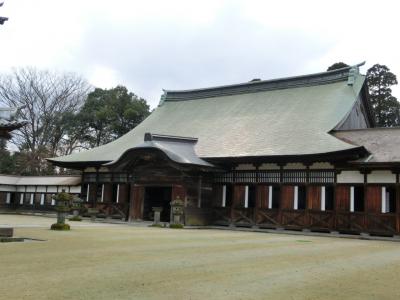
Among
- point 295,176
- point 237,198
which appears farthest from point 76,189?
point 295,176

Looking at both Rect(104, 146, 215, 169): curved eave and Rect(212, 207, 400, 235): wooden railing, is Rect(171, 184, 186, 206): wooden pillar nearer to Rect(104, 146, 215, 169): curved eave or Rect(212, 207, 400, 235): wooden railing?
Rect(104, 146, 215, 169): curved eave

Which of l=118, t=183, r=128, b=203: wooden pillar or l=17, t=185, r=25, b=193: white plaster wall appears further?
l=17, t=185, r=25, b=193: white plaster wall

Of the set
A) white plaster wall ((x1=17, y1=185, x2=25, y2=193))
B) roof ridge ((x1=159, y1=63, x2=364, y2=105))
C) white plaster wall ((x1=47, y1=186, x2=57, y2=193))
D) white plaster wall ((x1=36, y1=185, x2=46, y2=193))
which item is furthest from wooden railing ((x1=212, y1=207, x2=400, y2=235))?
white plaster wall ((x1=17, y1=185, x2=25, y2=193))

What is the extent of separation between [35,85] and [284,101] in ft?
80.8

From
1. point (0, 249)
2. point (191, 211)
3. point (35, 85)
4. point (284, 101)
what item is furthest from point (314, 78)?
point (35, 85)

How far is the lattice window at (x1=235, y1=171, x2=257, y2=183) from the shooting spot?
73.6ft

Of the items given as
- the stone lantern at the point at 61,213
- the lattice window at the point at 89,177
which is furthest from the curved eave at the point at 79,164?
the stone lantern at the point at 61,213

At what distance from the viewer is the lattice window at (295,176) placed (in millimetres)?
20938

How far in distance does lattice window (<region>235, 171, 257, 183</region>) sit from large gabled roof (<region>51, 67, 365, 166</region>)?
1.17 metres

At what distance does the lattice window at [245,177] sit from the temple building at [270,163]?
50mm

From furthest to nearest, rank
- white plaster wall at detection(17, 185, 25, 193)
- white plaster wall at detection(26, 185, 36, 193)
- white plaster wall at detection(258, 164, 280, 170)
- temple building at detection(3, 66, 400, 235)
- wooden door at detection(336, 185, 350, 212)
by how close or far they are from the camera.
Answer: white plaster wall at detection(17, 185, 25, 193) < white plaster wall at detection(26, 185, 36, 193) < white plaster wall at detection(258, 164, 280, 170) < wooden door at detection(336, 185, 350, 212) < temple building at detection(3, 66, 400, 235)

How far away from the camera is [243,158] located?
2172 centimetres

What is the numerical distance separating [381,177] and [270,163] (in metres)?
5.05

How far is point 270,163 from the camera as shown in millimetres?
21797
